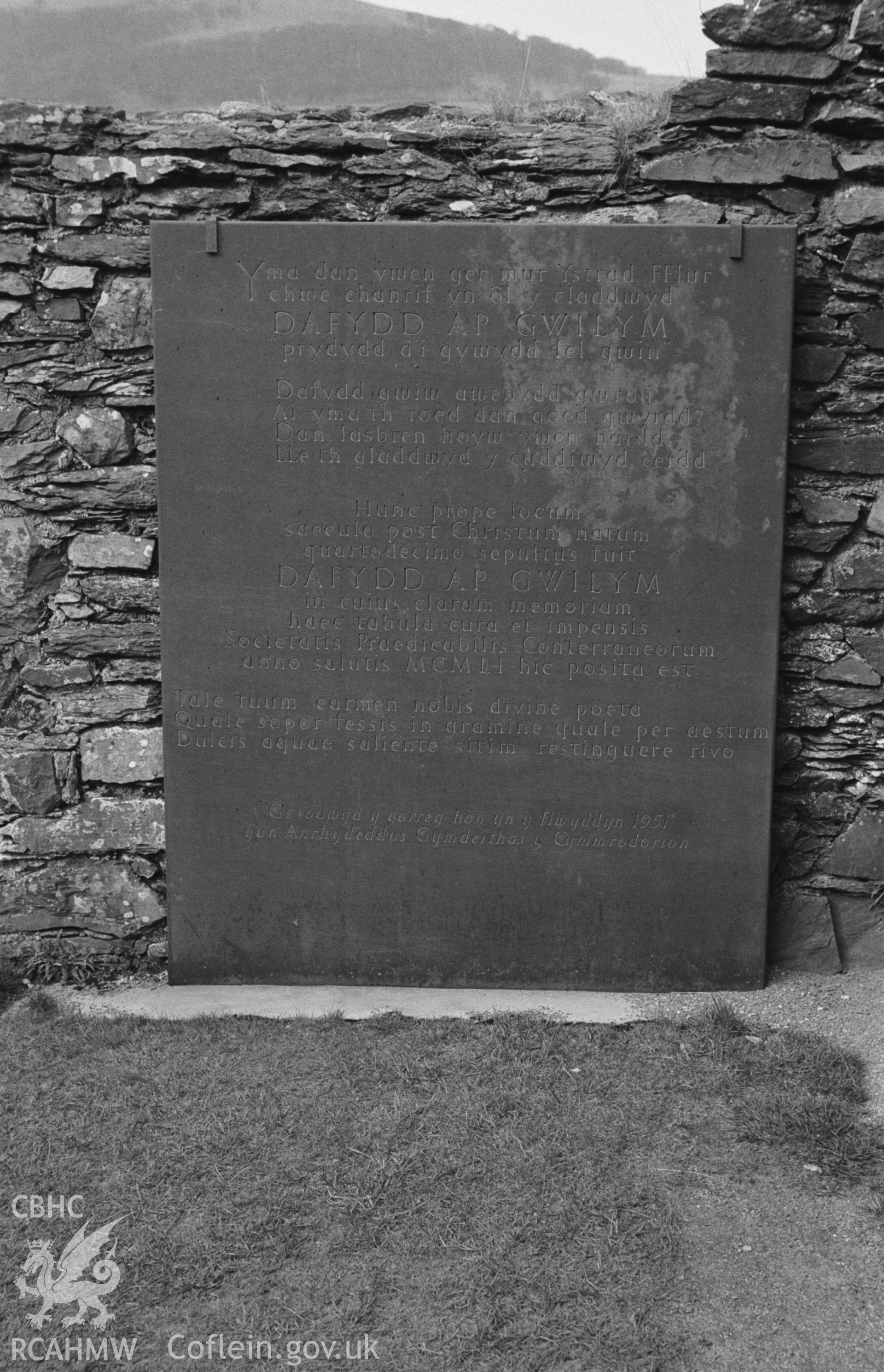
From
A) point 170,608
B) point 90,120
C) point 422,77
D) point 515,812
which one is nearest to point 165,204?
point 90,120

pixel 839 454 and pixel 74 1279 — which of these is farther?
pixel 839 454

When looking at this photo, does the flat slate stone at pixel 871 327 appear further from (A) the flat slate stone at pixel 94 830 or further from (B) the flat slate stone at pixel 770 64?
(A) the flat slate stone at pixel 94 830

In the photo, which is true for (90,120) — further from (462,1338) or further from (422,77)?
(462,1338)

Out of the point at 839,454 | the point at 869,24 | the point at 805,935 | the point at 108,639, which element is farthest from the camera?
the point at 805,935

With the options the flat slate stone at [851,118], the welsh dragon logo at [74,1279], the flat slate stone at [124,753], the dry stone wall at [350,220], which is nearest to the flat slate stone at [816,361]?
the dry stone wall at [350,220]

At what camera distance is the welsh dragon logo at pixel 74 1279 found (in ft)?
8.32

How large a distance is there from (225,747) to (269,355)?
1.52 metres

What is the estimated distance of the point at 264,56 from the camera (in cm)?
780

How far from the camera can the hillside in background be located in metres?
5.95

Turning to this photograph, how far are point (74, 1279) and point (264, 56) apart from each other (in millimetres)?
8002

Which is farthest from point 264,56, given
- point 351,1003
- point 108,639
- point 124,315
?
point 351,1003

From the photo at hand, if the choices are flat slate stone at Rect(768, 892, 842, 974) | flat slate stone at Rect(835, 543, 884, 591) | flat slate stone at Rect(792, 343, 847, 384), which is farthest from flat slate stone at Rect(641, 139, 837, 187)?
flat slate stone at Rect(768, 892, 842, 974)

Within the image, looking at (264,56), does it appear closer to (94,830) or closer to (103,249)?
(103,249)

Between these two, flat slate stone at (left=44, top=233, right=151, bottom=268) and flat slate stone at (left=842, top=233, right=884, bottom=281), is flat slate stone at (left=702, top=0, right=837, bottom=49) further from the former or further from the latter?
flat slate stone at (left=44, top=233, right=151, bottom=268)
